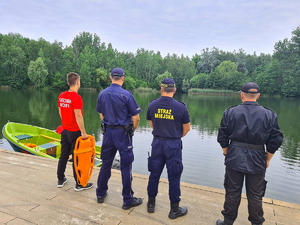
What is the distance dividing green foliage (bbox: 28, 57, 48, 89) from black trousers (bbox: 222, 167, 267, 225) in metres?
52.2

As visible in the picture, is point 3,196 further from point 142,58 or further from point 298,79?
point 142,58

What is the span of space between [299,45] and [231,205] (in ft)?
190

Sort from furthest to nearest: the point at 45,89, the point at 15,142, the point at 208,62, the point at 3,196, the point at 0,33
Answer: the point at 208,62
the point at 0,33
the point at 45,89
the point at 15,142
the point at 3,196

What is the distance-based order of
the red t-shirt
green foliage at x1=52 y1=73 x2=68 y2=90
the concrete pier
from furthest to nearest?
green foliage at x1=52 y1=73 x2=68 y2=90
the red t-shirt
the concrete pier

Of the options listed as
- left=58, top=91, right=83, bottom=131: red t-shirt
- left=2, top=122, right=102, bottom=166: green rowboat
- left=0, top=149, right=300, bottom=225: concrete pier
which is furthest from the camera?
left=2, top=122, right=102, bottom=166: green rowboat

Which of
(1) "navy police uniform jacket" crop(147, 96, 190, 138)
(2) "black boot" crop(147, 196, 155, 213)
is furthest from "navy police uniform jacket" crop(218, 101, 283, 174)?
(2) "black boot" crop(147, 196, 155, 213)

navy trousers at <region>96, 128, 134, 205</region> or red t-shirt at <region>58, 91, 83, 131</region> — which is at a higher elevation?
red t-shirt at <region>58, 91, 83, 131</region>

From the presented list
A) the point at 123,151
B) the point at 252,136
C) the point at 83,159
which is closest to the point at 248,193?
the point at 252,136

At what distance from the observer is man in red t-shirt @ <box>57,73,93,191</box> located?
3137 millimetres

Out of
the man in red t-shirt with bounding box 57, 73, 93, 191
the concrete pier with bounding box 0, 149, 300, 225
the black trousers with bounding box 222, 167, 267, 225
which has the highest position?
the man in red t-shirt with bounding box 57, 73, 93, 191

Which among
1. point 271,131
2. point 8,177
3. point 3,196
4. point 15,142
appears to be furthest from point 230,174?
point 15,142

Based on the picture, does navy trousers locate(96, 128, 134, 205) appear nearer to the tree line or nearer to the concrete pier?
the concrete pier

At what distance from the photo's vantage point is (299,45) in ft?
160

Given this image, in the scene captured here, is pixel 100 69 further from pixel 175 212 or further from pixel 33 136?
pixel 175 212
